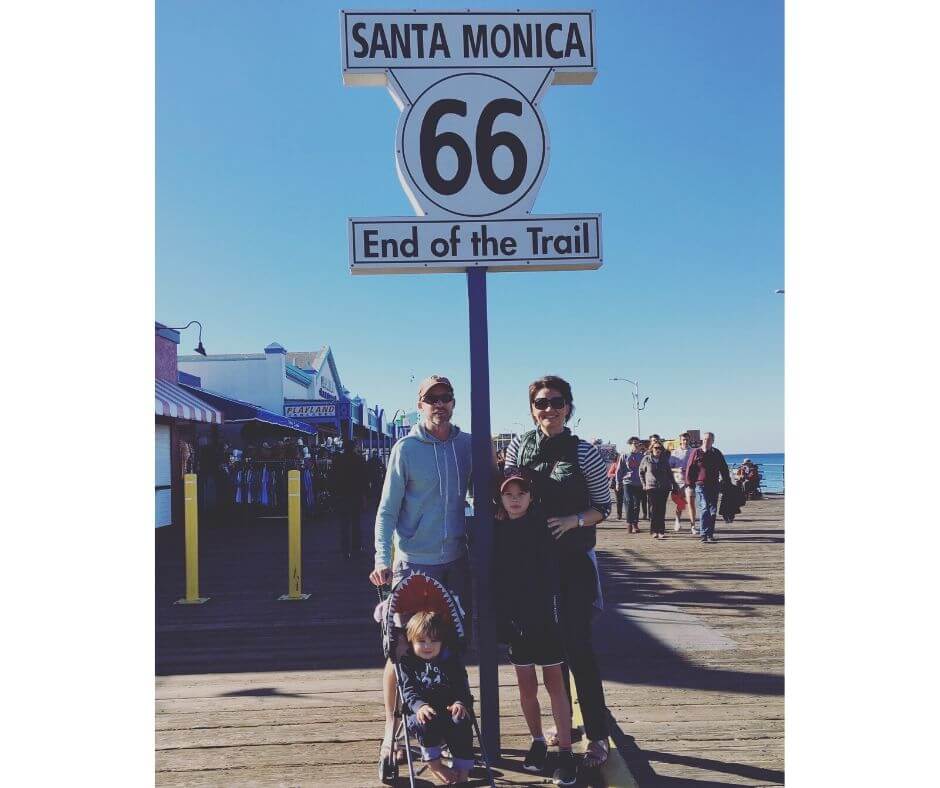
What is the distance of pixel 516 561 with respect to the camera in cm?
297

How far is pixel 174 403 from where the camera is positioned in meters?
13.0

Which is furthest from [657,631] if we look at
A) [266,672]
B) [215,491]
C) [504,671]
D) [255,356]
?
[255,356]

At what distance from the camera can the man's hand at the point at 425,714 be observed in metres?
2.91

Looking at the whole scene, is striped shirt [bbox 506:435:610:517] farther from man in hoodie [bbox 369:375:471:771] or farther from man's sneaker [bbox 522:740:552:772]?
man's sneaker [bbox 522:740:552:772]

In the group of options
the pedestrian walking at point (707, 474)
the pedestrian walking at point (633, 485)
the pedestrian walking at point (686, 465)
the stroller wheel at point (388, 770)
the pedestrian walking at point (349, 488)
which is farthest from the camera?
the pedestrian walking at point (633, 485)

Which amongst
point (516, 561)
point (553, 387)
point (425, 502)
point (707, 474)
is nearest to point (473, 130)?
→ point (553, 387)

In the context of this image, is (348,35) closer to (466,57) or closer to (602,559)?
(466,57)

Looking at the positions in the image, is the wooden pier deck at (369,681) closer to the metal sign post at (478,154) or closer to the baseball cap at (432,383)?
the metal sign post at (478,154)

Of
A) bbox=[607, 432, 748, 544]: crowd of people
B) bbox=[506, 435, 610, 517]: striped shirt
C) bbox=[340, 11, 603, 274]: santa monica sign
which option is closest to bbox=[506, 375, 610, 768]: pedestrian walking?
bbox=[506, 435, 610, 517]: striped shirt

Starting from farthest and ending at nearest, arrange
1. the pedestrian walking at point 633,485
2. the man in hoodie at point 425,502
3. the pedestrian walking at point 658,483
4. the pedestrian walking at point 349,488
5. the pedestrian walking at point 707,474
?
the pedestrian walking at point 633,485 < the pedestrian walking at point 658,483 < the pedestrian walking at point 707,474 < the pedestrian walking at point 349,488 < the man in hoodie at point 425,502

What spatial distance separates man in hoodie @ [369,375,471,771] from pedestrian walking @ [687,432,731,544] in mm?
7847

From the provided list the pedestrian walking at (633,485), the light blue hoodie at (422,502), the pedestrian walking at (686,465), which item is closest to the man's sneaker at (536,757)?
the light blue hoodie at (422,502)

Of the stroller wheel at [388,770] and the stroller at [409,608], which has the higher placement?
the stroller at [409,608]

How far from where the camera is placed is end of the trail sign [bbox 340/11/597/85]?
10.4 ft
